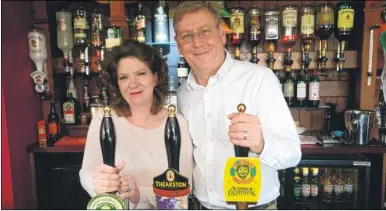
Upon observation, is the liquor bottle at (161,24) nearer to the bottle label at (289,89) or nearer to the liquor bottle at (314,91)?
the bottle label at (289,89)

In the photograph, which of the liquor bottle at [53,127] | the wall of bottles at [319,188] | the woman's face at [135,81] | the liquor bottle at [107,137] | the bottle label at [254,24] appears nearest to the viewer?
the liquor bottle at [107,137]

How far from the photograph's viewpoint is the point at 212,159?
137 cm

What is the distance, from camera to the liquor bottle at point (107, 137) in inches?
40.0

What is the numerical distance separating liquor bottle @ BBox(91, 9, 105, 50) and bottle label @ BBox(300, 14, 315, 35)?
154 cm

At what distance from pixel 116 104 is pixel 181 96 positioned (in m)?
0.30

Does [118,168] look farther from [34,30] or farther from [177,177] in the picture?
[34,30]

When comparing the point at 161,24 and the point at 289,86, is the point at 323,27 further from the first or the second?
the point at 161,24

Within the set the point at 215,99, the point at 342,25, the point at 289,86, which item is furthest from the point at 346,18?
the point at 215,99

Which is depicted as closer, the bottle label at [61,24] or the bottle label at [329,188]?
the bottle label at [329,188]

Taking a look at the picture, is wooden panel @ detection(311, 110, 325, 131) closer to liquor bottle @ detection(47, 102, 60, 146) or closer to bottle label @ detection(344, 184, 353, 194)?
bottle label @ detection(344, 184, 353, 194)

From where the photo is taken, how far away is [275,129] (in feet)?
4.07

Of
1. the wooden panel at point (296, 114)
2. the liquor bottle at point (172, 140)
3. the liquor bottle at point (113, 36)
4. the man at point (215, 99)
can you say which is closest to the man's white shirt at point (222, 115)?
the man at point (215, 99)

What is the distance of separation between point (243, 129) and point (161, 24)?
6.13ft

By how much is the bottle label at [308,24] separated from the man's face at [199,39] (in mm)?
1368
